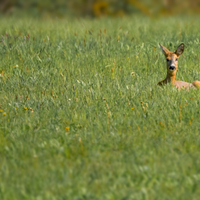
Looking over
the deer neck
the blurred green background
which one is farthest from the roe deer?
the blurred green background

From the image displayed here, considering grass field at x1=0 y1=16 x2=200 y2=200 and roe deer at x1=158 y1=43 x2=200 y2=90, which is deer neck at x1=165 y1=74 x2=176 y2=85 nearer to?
roe deer at x1=158 y1=43 x2=200 y2=90

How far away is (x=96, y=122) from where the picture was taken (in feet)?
16.8

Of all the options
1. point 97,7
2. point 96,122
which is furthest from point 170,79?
point 97,7

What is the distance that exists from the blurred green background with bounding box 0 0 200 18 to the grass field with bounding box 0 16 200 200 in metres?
11.4

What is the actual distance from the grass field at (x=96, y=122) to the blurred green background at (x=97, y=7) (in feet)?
37.5

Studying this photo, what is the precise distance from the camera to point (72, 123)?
5230 mm

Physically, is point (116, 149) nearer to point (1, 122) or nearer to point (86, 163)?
point (86, 163)

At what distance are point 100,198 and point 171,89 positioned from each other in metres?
3.17

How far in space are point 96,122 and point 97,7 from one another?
16.4 metres

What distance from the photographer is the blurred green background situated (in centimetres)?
2033

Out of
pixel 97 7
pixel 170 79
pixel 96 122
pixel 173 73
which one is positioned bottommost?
pixel 96 122


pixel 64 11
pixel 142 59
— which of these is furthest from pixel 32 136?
pixel 64 11

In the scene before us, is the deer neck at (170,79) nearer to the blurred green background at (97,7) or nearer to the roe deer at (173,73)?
the roe deer at (173,73)

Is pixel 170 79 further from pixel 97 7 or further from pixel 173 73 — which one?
pixel 97 7
